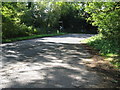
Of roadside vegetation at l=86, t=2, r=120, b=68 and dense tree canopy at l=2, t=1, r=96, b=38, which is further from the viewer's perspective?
dense tree canopy at l=2, t=1, r=96, b=38

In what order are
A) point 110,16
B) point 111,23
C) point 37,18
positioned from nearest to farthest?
point 111,23
point 110,16
point 37,18

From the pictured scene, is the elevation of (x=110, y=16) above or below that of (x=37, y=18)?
below

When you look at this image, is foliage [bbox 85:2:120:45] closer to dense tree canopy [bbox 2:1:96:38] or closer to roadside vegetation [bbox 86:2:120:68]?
roadside vegetation [bbox 86:2:120:68]

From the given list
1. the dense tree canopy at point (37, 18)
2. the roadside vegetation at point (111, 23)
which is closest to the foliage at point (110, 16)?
the roadside vegetation at point (111, 23)

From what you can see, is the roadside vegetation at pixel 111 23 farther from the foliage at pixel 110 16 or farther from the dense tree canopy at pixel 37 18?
A: the dense tree canopy at pixel 37 18

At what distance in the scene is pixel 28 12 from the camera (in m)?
27.9

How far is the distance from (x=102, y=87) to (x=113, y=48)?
3872mm

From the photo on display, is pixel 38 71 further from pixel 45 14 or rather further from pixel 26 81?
pixel 45 14

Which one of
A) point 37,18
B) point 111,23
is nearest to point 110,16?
point 111,23

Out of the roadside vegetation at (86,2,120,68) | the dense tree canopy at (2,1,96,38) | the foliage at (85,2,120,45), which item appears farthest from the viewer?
the dense tree canopy at (2,1,96,38)

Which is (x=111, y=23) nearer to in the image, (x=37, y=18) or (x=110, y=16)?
(x=110, y=16)

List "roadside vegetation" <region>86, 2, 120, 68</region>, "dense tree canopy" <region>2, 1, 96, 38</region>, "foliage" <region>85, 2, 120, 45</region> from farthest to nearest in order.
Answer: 1. "dense tree canopy" <region>2, 1, 96, 38</region>
2. "foliage" <region>85, 2, 120, 45</region>
3. "roadside vegetation" <region>86, 2, 120, 68</region>

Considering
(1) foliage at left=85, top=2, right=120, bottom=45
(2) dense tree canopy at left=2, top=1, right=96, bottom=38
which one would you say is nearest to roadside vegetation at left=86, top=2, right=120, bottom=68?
(1) foliage at left=85, top=2, right=120, bottom=45

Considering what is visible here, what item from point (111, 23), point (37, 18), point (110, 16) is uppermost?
point (37, 18)
